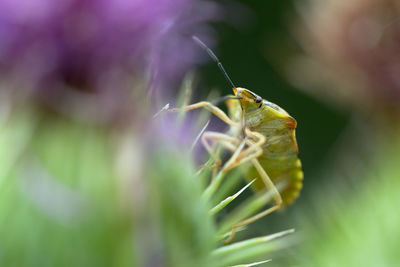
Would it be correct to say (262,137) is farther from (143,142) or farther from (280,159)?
(143,142)

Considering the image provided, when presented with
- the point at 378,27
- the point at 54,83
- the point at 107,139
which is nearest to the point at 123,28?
the point at 54,83

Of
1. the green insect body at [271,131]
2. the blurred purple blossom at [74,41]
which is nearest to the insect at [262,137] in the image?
the green insect body at [271,131]

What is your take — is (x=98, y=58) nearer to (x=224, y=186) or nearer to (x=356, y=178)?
(x=224, y=186)

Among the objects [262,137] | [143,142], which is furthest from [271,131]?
[143,142]

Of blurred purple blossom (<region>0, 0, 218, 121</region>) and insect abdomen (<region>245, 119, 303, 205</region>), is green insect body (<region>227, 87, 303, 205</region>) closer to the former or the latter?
insect abdomen (<region>245, 119, 303, 205</region>)

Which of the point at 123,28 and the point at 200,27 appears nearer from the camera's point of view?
the point at 123,28
